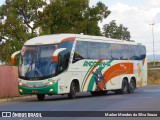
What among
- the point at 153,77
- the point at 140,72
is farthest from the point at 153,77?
the point at 140,72

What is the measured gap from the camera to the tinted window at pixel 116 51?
3216cm

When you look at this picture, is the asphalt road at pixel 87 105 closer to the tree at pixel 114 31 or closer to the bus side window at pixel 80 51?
the bus side window at pixel 80 51

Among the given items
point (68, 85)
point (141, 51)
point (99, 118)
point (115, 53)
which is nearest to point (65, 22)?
point (141, 51)

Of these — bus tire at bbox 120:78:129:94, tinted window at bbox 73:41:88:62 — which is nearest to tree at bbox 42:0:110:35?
→ bus tire at bbox 120:78:129:94

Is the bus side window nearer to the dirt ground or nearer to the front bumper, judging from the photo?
the front bumper

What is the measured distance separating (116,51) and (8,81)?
732 cm

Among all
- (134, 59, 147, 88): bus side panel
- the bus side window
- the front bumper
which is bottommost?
the front bumper

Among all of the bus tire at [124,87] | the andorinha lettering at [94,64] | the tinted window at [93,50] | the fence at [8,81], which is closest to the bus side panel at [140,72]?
the bus tire at [124,87]

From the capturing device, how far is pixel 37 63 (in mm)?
26266

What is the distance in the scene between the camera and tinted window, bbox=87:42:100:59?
29.4m

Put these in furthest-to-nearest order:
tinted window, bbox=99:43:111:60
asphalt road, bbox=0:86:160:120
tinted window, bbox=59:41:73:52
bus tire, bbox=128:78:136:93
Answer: bus tire, bbox=128:78:136:93 < tinted window, bbox=99:43:111:60 < tinted window, bbox=59:41:73:52 < asphalt road, bbox=0:86:160:120

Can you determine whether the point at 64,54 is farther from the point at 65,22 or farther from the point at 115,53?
the point at 65,22

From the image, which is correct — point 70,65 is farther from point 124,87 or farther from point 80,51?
point 124,87

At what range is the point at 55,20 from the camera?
1986 inches
